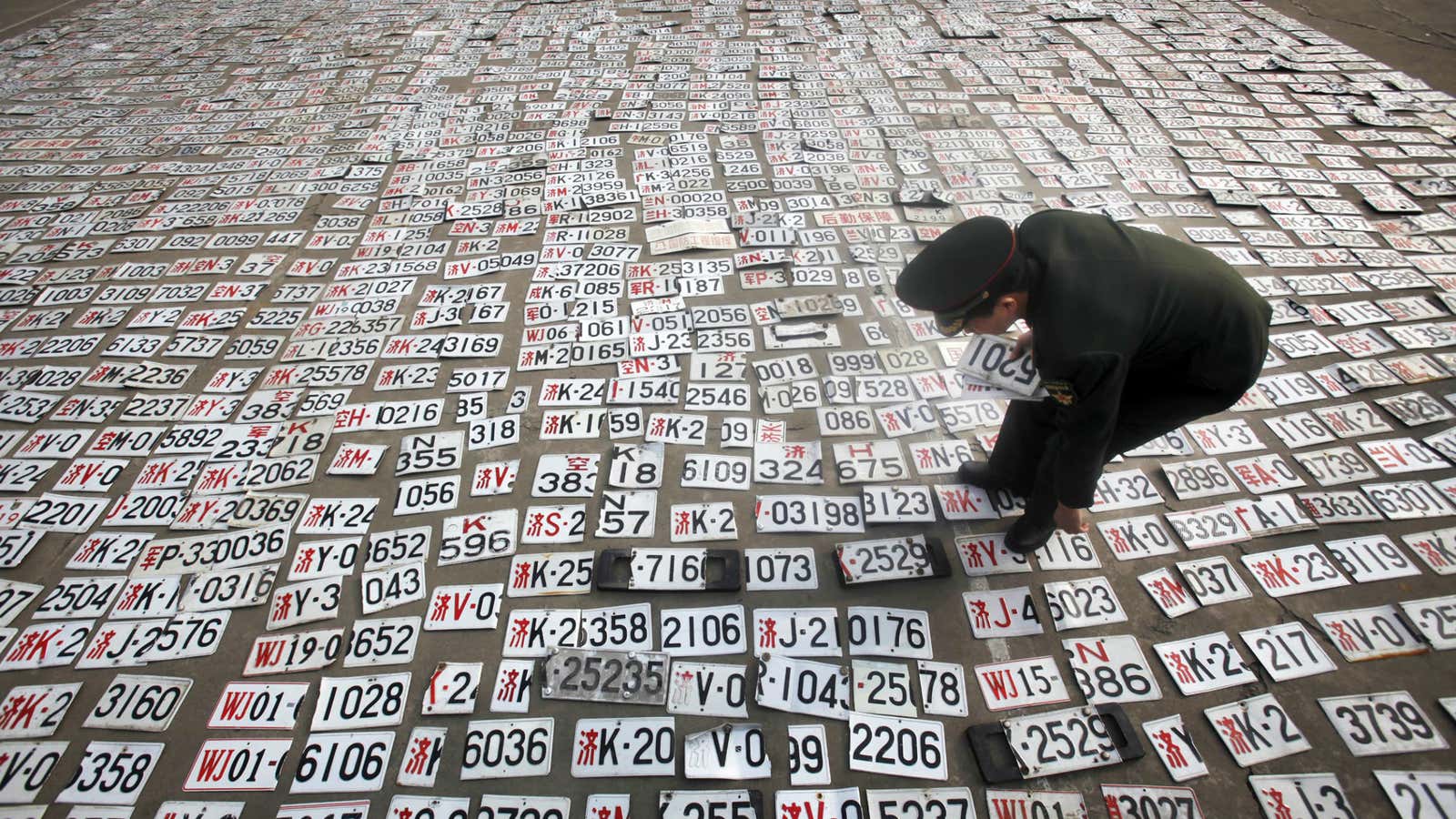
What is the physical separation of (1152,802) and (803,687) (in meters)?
1.86

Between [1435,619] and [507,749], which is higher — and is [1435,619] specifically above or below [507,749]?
above

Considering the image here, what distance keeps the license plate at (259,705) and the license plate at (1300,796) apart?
5.31 metres

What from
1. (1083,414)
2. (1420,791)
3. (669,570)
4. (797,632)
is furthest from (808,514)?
(1420,791)

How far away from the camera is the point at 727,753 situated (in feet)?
11.2

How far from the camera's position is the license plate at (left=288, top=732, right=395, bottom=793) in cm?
334

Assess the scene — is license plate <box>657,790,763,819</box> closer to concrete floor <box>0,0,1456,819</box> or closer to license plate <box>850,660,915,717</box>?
concrete floor <box>0,0,1456,819</box>

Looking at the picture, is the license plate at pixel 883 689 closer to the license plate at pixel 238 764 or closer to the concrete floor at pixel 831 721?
the concrete floor at pixel 831 721

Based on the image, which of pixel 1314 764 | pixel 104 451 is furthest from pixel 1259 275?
pixel 104 451

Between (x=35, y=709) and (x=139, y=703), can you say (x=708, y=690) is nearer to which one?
(x=139, y=703)

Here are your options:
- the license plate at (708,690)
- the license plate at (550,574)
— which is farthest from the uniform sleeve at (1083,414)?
the license plate at (550,574)

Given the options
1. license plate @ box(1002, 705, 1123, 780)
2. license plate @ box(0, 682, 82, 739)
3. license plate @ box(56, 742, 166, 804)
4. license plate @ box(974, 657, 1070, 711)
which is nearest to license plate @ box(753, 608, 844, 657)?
license plate @ box(974, 657, 1070, 711)

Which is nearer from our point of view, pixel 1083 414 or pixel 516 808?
pixel 1083 414

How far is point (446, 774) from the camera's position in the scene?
3.38 meters

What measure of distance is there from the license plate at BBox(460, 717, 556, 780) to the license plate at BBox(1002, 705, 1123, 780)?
2.60 meters
